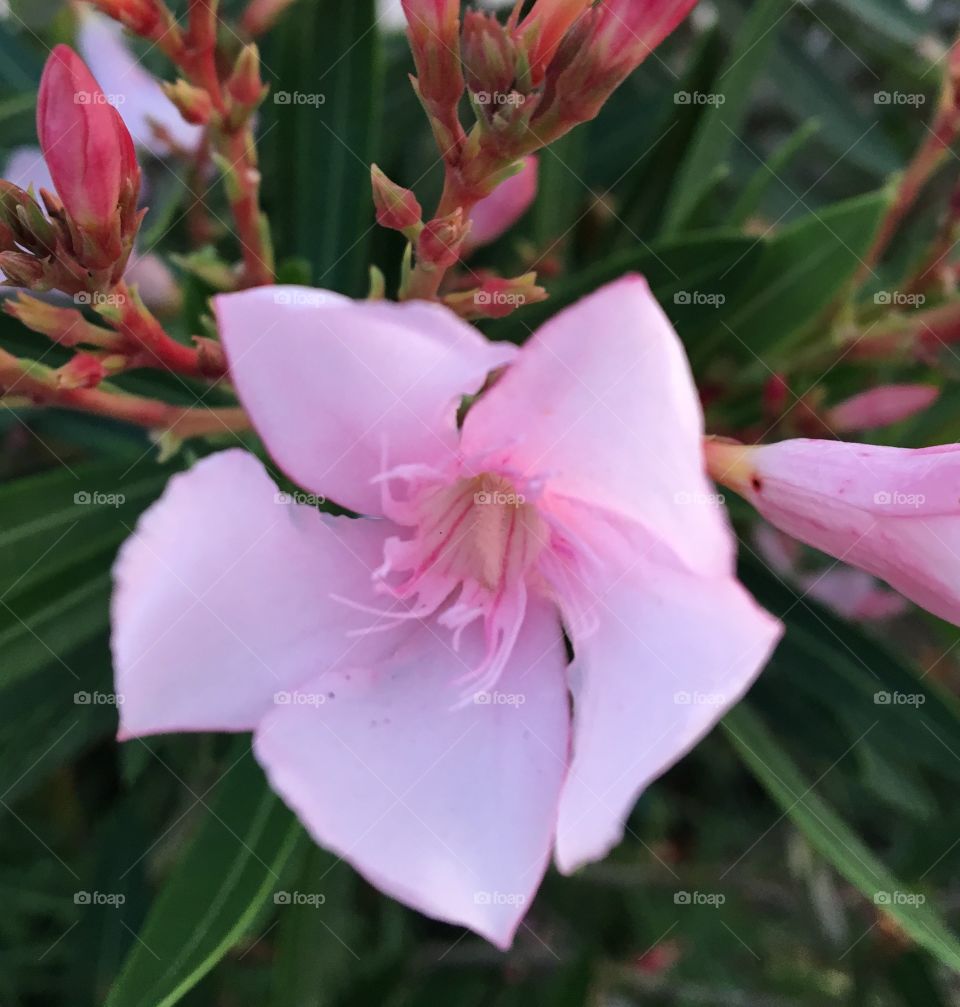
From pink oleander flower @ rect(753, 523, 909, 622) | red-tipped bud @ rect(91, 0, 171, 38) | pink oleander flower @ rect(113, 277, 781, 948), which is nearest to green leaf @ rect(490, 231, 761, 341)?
pink oleander flower @ rect(113, 277, 781, 948)

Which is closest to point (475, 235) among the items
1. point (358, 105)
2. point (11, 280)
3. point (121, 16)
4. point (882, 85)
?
point (358, 105)

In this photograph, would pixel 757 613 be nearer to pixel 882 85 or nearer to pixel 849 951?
pixel 849 951

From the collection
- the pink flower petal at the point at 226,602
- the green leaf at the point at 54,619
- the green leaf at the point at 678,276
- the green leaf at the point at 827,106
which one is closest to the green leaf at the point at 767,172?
the green leaf at the point at 678,276

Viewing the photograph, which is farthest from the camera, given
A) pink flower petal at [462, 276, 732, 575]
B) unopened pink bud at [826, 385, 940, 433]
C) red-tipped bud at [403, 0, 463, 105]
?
unopened pink bud at [826, 385, 940, 433]

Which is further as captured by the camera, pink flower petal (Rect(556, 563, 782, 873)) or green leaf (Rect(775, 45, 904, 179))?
green leaf (Rect(775, 45, 904, 179))

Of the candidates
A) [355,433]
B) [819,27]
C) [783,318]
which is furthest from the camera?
[819,27]

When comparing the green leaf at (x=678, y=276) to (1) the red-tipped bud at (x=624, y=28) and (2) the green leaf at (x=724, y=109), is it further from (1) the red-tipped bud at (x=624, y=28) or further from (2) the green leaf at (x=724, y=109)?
(1) the red-tipped bud at (x=624, y=28)

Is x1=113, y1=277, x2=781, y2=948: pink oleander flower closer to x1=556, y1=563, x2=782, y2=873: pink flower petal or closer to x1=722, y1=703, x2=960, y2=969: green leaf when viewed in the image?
x1=556, y1=563, x2=782, y2=873: pink flower petal
